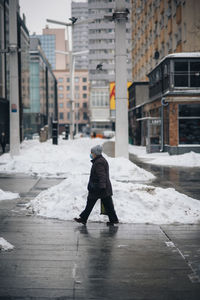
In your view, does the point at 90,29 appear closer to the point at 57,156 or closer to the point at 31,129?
the point at 31,129

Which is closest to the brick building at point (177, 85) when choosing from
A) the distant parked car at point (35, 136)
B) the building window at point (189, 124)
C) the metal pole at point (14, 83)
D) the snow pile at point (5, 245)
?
the building window at point (189, 124)

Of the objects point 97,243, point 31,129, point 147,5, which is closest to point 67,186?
point 97,243

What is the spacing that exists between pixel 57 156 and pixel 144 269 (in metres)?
15.3

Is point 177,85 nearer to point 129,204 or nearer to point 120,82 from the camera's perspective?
point 120,82

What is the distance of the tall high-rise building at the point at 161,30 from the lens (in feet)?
98.8

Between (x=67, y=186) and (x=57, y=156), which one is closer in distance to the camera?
(x=67, y=186)

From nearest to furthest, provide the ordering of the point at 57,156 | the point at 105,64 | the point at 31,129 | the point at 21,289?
the point at 21,289, the point at 57,156, the point at 31,129, the point at 105,64

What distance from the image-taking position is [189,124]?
90.9 feet

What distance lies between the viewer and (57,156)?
20297 millimetres

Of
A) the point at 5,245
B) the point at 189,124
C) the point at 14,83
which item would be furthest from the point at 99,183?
the point at 189,124

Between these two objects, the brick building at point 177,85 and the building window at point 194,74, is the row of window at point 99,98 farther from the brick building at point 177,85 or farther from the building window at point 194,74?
the building window at point 194,74

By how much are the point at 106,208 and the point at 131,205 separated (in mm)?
874

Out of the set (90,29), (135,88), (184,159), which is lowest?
(184,159)

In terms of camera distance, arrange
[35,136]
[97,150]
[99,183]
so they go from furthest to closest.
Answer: [35,136]
[97,150]
[99,183]
